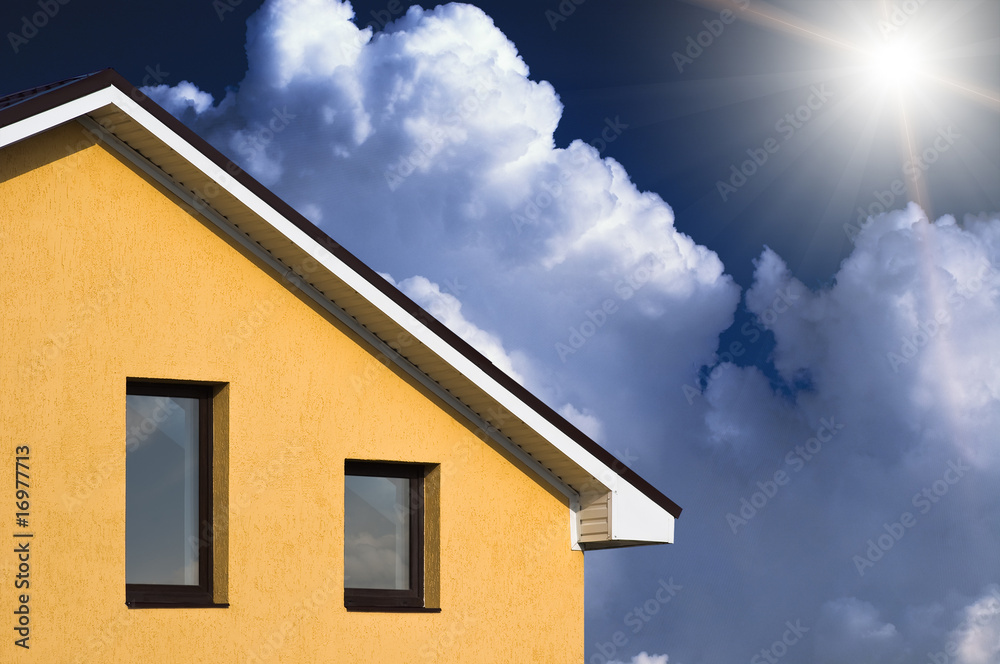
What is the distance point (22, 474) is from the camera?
→ 9055 millimetres

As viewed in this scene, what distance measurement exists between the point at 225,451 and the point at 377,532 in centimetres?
177

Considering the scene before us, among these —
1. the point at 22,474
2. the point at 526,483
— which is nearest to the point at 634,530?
the point at 526,483

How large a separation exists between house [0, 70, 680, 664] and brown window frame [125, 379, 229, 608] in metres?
0.02

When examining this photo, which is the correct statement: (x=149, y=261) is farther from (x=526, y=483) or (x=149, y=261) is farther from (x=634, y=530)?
(x=634, y=530)

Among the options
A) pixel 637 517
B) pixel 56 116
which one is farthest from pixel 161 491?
pixel 637 517

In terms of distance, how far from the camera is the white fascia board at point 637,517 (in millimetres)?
11211

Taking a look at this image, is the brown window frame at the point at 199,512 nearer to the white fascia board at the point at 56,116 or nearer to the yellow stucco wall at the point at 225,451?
the yellow stucco wall at the point at 225,451

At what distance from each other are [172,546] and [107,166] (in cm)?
315

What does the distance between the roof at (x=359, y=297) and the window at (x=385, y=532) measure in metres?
0.89

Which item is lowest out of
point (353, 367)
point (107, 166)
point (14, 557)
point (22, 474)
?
point (14, 557)

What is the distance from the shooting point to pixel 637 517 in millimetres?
11312

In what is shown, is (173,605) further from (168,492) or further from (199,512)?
(168,492)

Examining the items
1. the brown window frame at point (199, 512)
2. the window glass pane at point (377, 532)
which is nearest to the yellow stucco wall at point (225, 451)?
the brown window frame at point (199, 512)

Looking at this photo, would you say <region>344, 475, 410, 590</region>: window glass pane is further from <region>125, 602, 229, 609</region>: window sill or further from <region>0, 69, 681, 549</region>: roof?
<region>125, 602, 229, 609</region>: window sill
